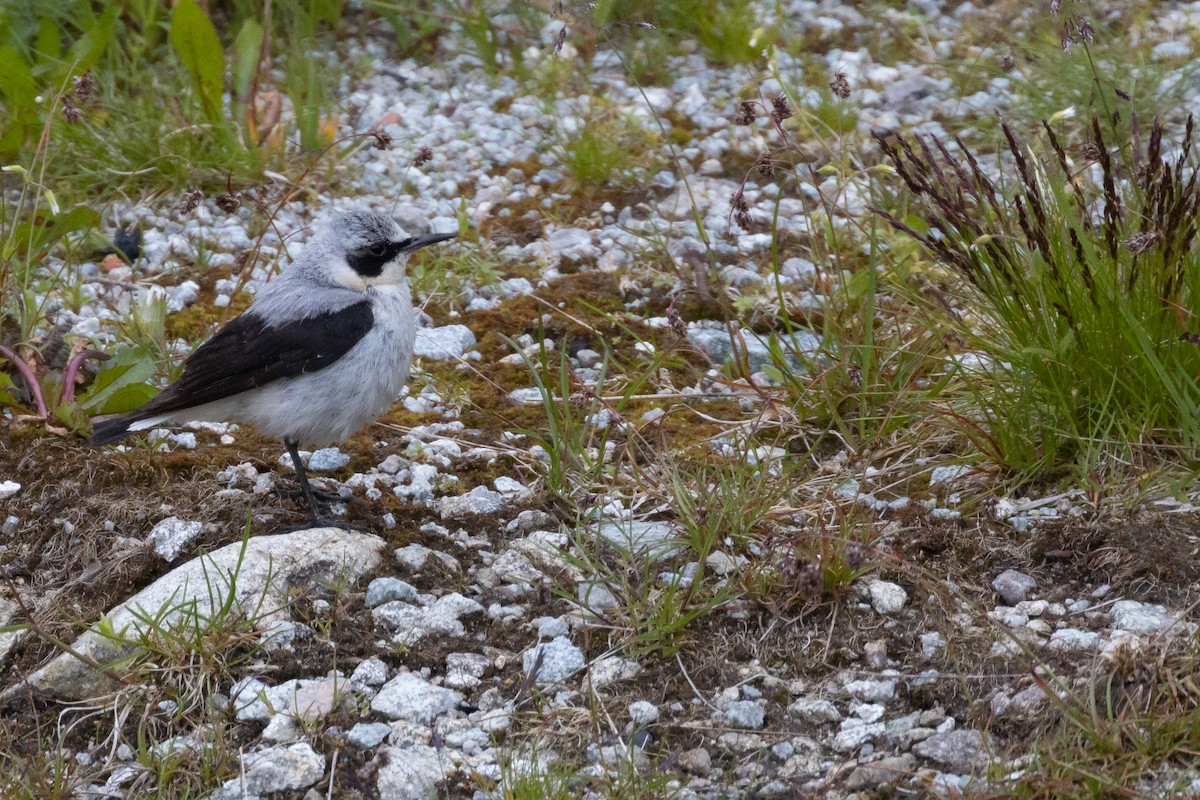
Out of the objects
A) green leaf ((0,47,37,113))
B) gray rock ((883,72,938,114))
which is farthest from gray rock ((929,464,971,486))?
green leaf ((0,47,37,113))

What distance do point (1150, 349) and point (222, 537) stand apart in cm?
325

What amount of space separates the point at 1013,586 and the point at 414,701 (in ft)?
6.16

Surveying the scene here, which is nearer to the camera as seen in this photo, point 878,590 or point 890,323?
point 878,590

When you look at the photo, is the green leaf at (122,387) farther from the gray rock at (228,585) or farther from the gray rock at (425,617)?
the gray rock at (425,617)

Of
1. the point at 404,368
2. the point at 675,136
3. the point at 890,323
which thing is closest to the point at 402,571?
the point at 404,368

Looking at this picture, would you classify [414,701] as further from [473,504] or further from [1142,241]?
[1142,241]

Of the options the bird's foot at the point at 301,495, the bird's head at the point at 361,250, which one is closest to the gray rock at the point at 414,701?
the bird's foot at the point at 301,495

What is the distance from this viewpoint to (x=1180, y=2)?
8141 millimetres

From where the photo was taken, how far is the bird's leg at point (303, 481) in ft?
15.6

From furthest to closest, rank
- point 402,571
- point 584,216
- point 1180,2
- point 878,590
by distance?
point 1180,2
point 584,216
point 402,571
point 878,590

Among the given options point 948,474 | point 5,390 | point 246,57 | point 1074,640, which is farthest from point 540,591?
point 246,57

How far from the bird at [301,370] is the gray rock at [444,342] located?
54cm

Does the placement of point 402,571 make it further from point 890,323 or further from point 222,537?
point 890,323

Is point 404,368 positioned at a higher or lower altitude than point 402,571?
higher
